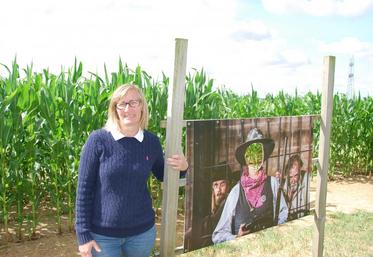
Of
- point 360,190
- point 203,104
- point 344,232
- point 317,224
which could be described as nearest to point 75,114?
point 203,104

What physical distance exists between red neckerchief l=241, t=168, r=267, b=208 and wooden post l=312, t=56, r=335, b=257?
106 cm

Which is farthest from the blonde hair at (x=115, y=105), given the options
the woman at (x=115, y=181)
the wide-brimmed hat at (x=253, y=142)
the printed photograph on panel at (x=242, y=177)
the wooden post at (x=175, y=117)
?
the wide-brimmed hat at (x=253, y=142)

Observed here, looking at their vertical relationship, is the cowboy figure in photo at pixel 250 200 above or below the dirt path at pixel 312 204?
above

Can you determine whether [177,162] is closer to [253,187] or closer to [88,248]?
[88,248]

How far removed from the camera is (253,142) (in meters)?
3.71

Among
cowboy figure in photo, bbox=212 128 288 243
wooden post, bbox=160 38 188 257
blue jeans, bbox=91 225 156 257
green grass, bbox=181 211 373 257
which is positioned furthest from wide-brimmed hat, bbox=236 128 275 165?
green grass, bbox=181 211 373 257

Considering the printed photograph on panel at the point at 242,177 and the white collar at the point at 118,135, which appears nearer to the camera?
the white collar at the point at 118,135

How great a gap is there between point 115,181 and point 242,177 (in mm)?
1497

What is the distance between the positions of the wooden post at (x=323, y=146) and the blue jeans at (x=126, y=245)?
2.64 metres

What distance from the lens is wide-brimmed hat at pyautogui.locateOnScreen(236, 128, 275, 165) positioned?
3552 mm

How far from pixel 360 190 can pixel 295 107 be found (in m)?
2.67

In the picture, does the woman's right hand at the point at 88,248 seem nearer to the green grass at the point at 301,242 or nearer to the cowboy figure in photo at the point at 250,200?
the cowboy figure in photo at the point at 250,200

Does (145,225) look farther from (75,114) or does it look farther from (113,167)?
(75,114)

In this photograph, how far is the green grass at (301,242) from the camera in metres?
4.88
